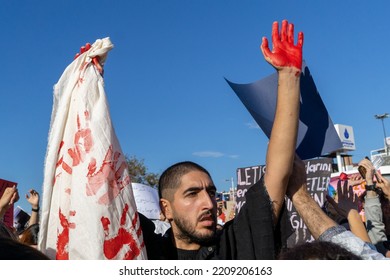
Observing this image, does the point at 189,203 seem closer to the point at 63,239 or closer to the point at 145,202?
the point at 63,239

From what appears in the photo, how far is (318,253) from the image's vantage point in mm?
1273

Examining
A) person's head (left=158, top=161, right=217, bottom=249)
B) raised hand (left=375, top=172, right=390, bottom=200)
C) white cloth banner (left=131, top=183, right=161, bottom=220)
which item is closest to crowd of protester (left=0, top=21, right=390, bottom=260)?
person's head (left=158, top=161, right=217, bottom=249)

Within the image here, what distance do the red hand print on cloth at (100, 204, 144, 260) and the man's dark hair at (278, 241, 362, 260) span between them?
2.31ft

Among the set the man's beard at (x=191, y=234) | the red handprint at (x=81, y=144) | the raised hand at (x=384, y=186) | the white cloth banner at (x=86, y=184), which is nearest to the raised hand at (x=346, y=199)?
the raised hand at (x=384, y=186)

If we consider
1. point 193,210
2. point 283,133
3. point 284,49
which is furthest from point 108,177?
point 284,49

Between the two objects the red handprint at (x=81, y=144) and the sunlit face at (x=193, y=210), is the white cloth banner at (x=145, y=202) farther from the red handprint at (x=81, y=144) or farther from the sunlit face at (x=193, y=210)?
the red handprint at (x=81, y=144)

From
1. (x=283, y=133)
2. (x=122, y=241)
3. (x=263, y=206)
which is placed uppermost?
(x=283, y=133)

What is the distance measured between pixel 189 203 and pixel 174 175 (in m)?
0.20

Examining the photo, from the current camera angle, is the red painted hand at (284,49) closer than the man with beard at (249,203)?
No

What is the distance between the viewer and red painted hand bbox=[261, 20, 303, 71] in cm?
226

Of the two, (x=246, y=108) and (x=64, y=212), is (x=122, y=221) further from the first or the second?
(x=246, y=108)

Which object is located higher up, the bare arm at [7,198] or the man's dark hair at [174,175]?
the bare arm at [7,198]

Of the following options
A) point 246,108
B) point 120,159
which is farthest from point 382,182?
point 120,159

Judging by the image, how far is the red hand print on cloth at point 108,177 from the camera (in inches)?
70.8
